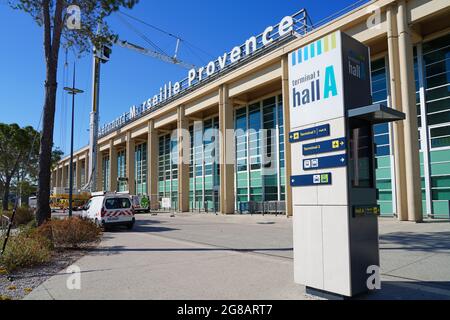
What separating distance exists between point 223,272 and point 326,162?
11.2 feet

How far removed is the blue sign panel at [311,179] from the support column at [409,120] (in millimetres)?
13360

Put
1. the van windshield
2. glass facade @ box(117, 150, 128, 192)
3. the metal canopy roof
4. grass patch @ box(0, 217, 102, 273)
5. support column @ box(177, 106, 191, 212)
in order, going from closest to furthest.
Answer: the metal canopy roof < grass patch @ box(0, 217, 102, 273) < the van windshield < support column @ box(177, 106, 191, 212) < glass facade @ box(117, 150, 128, 192)

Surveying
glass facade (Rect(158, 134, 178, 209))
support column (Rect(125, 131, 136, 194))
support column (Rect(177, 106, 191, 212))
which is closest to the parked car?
glass facade (Rect(158, 134, 178, 209))

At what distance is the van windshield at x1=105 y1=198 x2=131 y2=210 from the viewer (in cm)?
1838

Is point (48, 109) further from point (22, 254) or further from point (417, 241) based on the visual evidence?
point (417, 241)

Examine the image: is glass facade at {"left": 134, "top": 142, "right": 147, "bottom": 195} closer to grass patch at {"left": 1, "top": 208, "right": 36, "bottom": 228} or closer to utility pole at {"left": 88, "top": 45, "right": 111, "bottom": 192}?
utility pole at {"left": 88, "top": 45, "right": 111, "bottom": 192}

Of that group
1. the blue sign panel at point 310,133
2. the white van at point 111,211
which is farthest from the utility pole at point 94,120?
the blue sign panel at point 310,133

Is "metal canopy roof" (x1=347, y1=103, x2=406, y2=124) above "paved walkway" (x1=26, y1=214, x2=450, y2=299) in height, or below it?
above

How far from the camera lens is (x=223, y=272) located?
7.39m

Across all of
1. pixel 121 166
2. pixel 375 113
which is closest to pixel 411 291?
pixel 375 113

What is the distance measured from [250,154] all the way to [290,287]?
25689mm

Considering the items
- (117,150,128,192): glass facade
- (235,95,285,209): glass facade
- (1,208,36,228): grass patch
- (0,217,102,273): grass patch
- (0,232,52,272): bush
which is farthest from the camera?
(117,150,128,192): glass facade

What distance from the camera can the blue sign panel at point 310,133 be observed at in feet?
17.8

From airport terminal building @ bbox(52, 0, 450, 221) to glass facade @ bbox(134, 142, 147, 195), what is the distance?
152 mm
